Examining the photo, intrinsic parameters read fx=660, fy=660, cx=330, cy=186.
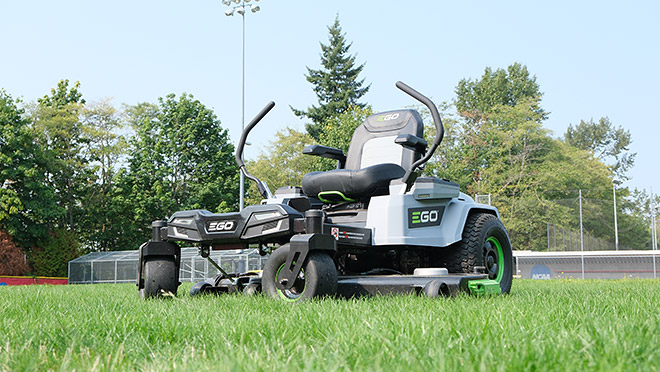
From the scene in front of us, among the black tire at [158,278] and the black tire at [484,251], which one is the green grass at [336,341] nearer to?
the black tire at [158,278]

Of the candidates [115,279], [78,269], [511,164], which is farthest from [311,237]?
[511,164]

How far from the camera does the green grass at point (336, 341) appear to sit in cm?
167

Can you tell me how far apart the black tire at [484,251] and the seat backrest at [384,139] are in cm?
99

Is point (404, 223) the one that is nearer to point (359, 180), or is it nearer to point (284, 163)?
point (359, 180)

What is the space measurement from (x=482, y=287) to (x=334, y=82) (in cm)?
4888

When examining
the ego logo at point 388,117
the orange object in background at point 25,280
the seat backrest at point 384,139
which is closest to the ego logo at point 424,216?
the seat backrest at point 384,139

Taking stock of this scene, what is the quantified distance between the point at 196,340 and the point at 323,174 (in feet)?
11.4

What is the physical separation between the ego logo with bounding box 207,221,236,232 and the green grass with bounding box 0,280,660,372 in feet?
4.37

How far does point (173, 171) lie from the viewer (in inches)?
1474

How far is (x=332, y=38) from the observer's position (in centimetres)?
5444

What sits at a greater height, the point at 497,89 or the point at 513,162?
the point at 497,89

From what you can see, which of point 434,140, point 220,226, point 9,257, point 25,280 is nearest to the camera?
point 220,226

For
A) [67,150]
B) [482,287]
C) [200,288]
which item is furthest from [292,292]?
[67,150]

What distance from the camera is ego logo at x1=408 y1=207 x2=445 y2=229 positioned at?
5.21m
